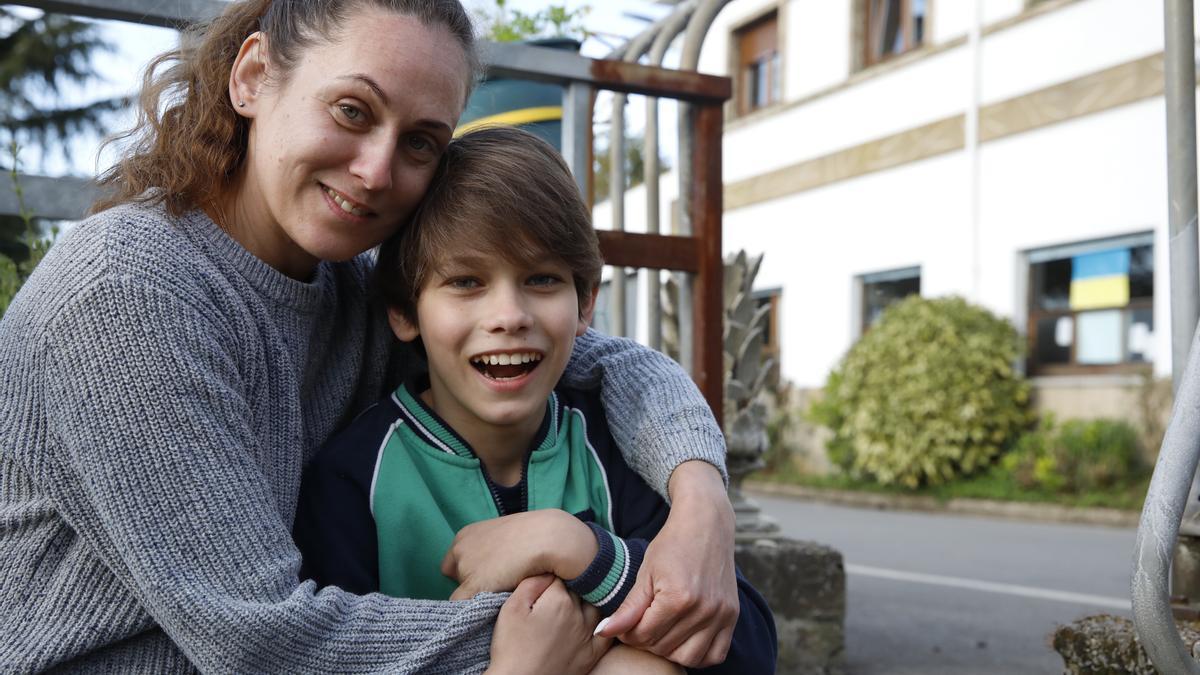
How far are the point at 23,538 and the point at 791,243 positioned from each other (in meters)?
14.9

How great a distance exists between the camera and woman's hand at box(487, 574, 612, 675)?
1565 mm

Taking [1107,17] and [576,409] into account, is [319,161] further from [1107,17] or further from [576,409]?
[1107,17]

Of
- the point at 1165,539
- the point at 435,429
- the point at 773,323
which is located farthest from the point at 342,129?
the point at 773,323

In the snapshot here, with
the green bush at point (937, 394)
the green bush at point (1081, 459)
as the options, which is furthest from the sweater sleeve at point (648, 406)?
the green bush at point (937, 394)

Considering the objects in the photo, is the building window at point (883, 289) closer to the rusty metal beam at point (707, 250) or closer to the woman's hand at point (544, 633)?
the rusty metal beam at point (707, 250)

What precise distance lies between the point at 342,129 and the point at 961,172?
1252 centimetres

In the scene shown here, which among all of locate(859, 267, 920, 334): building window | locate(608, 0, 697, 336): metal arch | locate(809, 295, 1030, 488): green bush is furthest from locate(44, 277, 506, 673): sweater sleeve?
locate(859, 267, 920, 334): building window

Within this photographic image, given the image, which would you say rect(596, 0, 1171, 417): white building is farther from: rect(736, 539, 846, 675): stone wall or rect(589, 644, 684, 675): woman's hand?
rect(589, 644, 684, 675): woman's hand

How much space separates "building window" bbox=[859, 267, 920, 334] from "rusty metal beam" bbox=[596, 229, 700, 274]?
11706 mm

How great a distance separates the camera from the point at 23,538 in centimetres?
151

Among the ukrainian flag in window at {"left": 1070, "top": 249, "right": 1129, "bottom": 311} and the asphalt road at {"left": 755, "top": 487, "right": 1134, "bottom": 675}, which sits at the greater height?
the ukrainian flag in window at {"left": 1070, "top": 249, "right": 1129, "bottom": 311}

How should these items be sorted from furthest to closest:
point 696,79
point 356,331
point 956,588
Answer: point 956,588, point 696,79, point 356,331

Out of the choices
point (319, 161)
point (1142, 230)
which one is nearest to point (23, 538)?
point (319, 161)

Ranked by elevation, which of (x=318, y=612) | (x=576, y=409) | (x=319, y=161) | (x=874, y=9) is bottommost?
(x=318, y=612)
